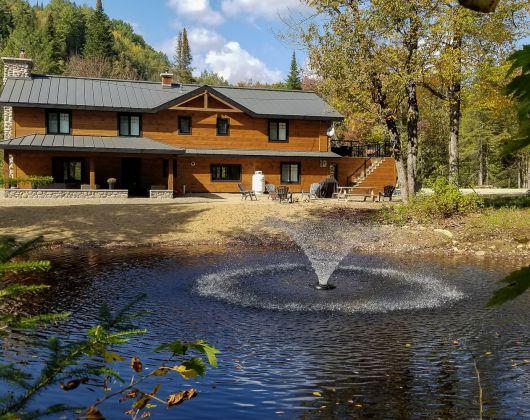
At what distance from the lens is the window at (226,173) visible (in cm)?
3688

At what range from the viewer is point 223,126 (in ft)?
122

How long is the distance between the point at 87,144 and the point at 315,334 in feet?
85.9

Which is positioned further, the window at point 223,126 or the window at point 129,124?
the window at point 223,126

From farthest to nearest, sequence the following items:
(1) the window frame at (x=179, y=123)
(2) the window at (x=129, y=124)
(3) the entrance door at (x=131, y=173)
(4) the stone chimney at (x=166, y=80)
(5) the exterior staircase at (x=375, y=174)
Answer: (4) the stone chimney at (x=166, y=80), (5) the exterior staircase at (x=375, y=174), (1) the window frame at (x=179, y=123), (3) the entrance door at (x=131, y=173), (2) the window at (x=129, y=124)

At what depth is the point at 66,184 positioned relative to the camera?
105 ft

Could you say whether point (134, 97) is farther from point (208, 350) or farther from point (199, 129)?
point (208, 350)

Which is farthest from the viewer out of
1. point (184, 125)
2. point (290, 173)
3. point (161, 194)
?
point (290, 173)

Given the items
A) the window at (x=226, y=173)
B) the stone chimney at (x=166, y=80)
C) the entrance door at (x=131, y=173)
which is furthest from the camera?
the stone chimney at (x=166, y=80)

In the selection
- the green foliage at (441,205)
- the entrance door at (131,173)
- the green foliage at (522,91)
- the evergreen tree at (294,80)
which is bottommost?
the green foliage at (441,205)

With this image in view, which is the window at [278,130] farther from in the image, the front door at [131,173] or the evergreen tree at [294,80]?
the evergreen tree at [294,80]

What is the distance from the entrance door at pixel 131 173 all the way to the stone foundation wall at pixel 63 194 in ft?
15.8

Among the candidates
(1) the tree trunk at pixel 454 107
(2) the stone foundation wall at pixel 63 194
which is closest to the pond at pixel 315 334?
(1) the tree trunk at pixel 454 107

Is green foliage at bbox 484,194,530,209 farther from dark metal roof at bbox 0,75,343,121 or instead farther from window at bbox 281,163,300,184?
window at bbox 281,163,300,184

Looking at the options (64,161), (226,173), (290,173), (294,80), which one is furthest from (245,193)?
(294,80)
